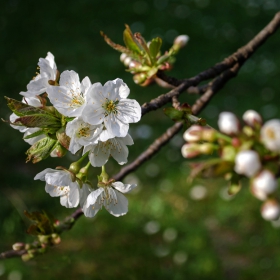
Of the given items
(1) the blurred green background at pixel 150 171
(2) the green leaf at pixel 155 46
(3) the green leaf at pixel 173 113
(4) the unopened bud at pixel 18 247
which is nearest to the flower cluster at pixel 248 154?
(3) the green leaf at pixel 173 113

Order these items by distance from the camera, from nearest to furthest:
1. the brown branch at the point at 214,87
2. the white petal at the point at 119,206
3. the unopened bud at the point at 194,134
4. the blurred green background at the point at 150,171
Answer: the unopened bud at the point at 194,134, the white petal at the point at 119,206, the brown branch at the point at 214,87, the blurred green background at the point at 150,171


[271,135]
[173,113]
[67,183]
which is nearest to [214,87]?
[173,113]

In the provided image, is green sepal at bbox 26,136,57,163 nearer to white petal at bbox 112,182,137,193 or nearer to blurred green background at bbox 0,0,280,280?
white petal at bbox 112,182,137,193

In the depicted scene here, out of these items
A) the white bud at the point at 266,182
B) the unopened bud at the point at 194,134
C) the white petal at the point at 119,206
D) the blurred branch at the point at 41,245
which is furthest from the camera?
the blurred branch at the point at 41,245

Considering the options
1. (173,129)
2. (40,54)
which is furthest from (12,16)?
(173,129)

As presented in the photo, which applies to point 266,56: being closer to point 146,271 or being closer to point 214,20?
point 214,20

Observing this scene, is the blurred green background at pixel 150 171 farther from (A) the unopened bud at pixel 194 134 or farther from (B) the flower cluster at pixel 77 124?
(A) the unopened bud at pixel 194 134

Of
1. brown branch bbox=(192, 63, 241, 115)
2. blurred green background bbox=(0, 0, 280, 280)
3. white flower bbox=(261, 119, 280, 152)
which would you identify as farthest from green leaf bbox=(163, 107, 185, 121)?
blurred green background bbox=(0, 0, 280, 280)
